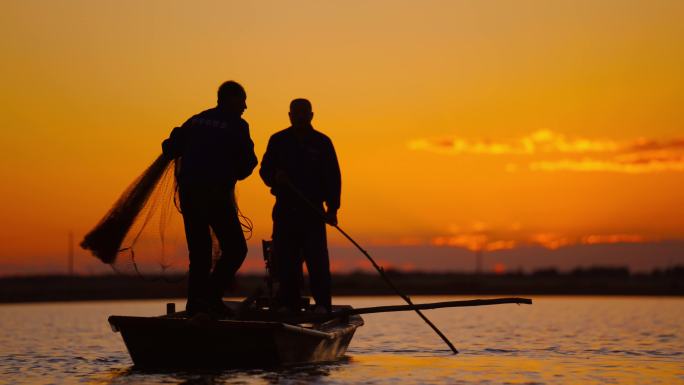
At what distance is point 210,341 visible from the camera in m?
13.0

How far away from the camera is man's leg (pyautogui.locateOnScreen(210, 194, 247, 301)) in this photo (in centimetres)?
1299

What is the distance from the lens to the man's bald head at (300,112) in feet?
48.3

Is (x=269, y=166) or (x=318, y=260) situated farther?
(x=318, y=260)

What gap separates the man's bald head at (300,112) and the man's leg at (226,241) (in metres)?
2.01

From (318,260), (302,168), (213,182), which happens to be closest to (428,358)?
(318,260)

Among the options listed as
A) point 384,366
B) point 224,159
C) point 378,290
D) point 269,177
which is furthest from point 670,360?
point 378,290

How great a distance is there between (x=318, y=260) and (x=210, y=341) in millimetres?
2598

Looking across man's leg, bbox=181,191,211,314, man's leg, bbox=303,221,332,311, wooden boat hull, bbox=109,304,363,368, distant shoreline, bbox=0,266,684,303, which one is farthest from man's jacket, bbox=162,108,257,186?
distant shoreline, bbox=0,266,684,303

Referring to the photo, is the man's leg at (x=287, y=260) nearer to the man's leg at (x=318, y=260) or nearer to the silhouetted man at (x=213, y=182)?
the man's leg at (x=318, y=260)

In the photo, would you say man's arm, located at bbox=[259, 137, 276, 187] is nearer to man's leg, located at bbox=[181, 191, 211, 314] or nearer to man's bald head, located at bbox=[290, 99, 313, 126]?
man's bald head, located at bbox=[290, 99, 313, 126]

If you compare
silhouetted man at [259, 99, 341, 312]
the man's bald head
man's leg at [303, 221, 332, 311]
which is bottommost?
man's leg at [303, 221, 332, 311]

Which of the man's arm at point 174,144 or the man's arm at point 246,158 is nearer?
the man's arm at point 246,158

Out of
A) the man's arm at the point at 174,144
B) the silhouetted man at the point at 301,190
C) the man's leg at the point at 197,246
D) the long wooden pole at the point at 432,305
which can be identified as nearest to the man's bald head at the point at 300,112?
the silhouetted man at the point at 301,190

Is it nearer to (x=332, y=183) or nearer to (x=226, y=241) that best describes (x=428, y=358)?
(x=332, y=183)
